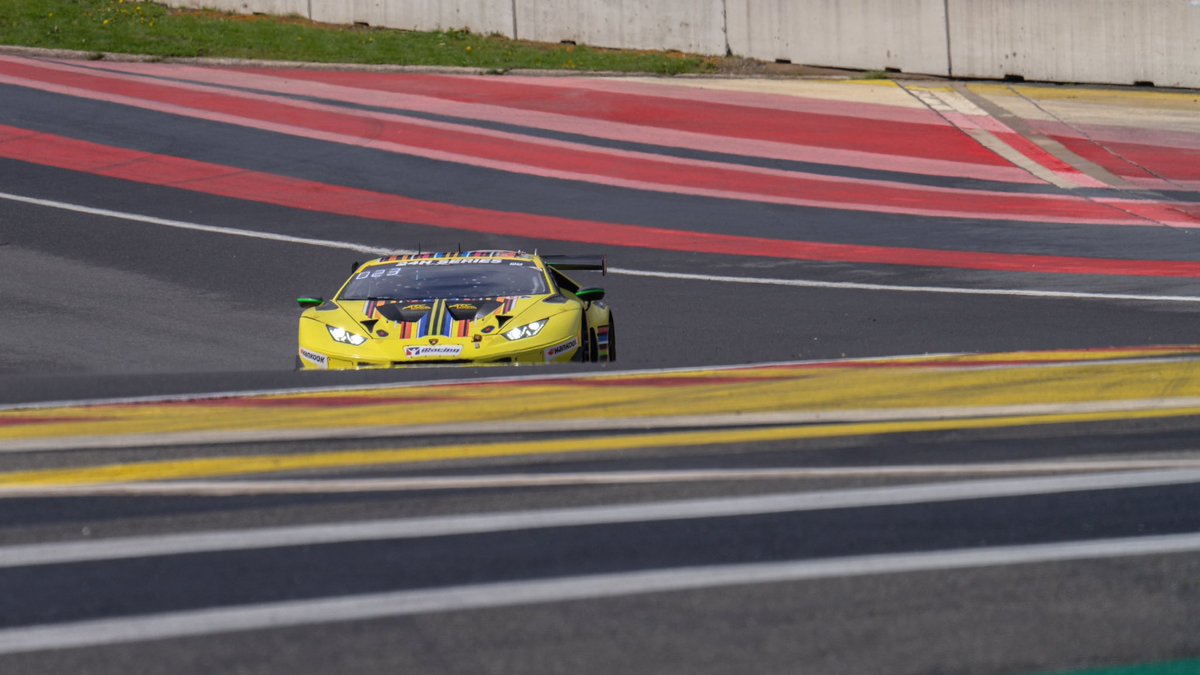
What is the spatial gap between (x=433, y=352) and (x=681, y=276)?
20.8ft

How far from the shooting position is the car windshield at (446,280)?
40.8 ft

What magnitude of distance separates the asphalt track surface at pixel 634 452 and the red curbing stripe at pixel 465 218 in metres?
0.10

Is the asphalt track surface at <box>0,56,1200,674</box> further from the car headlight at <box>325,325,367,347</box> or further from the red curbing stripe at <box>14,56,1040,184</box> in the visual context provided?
the red curbing stripe at <box>14,56,1040,184</box>

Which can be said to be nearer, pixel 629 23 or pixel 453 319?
pixel 453 319

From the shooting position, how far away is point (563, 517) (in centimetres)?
674

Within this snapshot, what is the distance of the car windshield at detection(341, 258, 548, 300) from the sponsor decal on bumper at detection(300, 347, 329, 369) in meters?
0.78

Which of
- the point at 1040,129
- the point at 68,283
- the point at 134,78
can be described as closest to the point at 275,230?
the point at 68,283

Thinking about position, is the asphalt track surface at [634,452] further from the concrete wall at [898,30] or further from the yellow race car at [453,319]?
the concrete wall at [898,30]

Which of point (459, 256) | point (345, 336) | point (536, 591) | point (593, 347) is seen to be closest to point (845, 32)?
point (459, 256)

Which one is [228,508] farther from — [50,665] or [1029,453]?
[1029,453]

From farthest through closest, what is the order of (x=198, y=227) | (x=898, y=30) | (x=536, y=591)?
(x=898, y=30) → (x=198, y=227) → (x=536, y=591)

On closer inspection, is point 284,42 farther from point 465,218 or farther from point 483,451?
point 483,451

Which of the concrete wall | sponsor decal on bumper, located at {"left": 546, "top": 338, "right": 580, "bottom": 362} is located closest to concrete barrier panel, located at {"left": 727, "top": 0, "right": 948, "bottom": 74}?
the concrete wall

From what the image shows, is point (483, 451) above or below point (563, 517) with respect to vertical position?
above
